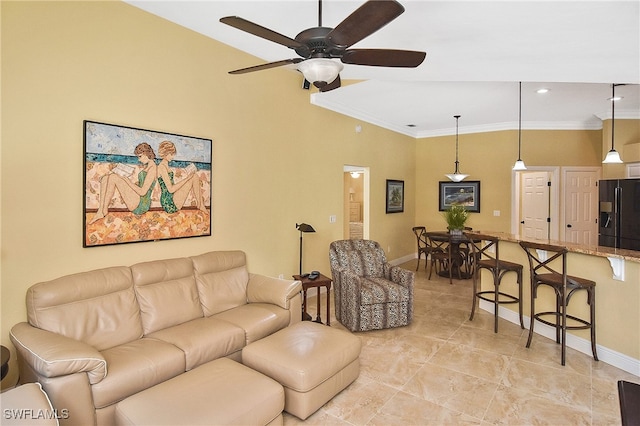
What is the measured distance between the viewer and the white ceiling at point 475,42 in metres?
2.59

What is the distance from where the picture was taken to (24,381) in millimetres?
2244

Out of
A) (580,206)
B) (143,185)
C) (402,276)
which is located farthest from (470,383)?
(580,206)

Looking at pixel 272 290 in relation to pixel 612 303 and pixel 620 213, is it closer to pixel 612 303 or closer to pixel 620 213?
pixel 612 303

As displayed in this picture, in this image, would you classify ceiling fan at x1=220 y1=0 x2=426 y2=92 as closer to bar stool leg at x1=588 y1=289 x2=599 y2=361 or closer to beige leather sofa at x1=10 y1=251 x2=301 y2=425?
beige leather sofa at x1=10 y1=251 x2=301 y2=425

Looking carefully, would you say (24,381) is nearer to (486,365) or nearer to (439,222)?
(486,365)

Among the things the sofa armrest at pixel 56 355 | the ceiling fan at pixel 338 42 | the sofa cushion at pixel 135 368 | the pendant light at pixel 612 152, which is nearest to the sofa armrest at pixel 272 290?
the sofa cushion at pixel 135 368

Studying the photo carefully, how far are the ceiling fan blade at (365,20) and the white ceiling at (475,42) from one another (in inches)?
36.8

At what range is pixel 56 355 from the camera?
1951 millimetres

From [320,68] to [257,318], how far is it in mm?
2111

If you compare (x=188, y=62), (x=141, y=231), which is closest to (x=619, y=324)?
(x=141, y=231)

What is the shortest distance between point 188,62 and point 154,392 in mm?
2845

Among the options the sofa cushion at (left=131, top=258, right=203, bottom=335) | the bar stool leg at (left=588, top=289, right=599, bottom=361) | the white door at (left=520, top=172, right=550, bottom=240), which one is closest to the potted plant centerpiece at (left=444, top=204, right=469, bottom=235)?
the white door at (left=520, top=172, right=550, bottom=240)

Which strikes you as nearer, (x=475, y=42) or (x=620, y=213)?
(x=475, y=42)

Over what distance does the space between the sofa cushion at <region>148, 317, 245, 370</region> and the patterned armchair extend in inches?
58.4
